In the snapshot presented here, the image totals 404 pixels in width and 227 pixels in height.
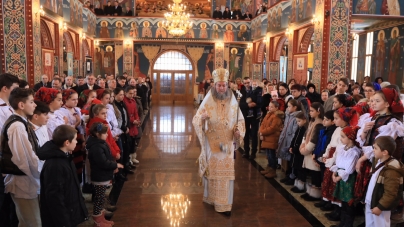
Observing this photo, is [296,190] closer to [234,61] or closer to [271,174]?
→ [271,174]

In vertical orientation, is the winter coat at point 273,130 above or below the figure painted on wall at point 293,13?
below

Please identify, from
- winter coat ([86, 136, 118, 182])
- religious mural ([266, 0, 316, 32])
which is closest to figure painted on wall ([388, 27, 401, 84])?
religious mural ([266, 0, 316, 32])

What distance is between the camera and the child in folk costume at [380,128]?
4098mm

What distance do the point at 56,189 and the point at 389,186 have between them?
3.28m

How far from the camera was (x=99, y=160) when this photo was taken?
4.44 metres

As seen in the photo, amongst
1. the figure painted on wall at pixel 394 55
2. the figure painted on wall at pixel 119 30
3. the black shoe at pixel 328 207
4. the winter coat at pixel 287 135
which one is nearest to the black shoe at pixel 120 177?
the winter coat at pixel 287 135

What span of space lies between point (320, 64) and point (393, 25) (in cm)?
523

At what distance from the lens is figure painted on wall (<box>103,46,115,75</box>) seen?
856 inches

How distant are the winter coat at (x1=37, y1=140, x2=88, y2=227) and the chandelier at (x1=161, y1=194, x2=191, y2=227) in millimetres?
1703

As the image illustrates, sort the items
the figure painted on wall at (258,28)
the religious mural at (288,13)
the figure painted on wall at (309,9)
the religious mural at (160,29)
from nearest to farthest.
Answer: the figure painted on wall at (309,9)
the religious mural at (288,13)
the figure painted on wall at (258,28)
the religious mural at (160,29)

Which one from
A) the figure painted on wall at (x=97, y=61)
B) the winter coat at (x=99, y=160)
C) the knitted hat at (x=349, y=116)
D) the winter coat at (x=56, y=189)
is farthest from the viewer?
the figure painted on wall at (x=97, y=61)

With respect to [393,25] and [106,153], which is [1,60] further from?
[393,25]

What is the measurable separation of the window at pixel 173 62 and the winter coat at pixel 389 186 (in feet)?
66.5

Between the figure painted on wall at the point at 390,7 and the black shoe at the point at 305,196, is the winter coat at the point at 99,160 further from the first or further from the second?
the figure painted on wall at the point at 390,7
